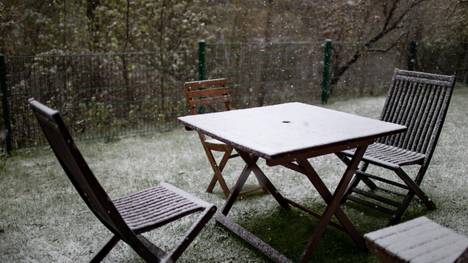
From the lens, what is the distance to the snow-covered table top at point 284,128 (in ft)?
9.82

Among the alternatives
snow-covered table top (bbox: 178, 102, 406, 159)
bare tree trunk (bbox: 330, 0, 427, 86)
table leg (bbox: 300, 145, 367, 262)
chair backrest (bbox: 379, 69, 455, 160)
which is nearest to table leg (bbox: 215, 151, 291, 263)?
table leg (bbox: 300, 145, 367, 262)

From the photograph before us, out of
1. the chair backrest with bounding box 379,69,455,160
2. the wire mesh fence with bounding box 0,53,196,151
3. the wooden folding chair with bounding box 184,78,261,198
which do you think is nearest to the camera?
the chair backrest with bounding box 379,69,455,160

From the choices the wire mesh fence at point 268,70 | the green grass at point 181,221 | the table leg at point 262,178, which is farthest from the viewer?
the wire mesh fence at point 268,70

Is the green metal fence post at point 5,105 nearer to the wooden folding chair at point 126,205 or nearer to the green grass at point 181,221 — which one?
the green grass at point 181,221

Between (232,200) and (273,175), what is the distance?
4.62 feet

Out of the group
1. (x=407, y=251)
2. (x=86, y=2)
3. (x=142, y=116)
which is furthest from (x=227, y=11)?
(x=407, y=251)

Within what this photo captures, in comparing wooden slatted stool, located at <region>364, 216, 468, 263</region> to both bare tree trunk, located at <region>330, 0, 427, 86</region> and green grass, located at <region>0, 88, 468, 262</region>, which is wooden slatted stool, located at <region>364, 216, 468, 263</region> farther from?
bare tree trunk, located at <region>330, 0, 427, 86</region>

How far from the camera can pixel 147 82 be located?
7191 mm

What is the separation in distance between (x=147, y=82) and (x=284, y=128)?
4174mm

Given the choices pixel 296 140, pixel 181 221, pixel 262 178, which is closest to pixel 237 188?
pixel 262 178

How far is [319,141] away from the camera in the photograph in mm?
3082

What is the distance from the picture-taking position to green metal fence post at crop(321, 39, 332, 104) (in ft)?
31.7

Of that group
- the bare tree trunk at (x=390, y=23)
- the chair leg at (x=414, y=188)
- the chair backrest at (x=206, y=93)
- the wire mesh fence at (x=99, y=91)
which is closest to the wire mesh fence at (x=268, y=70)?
the wire mesh fence at (x=99, y=91)

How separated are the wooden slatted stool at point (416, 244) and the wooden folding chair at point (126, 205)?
1.06 metres
